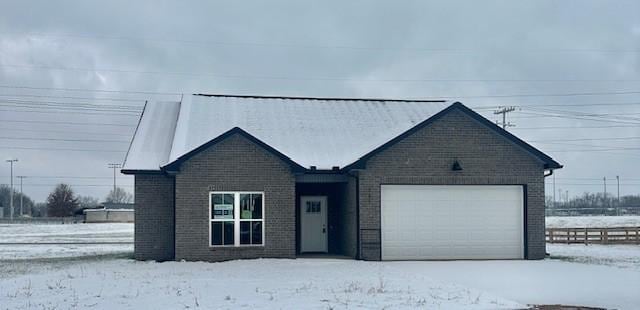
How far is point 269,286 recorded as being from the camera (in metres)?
16.0

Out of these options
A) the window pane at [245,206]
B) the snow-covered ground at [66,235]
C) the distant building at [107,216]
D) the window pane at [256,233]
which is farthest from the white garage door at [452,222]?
the distant building at [107,216]

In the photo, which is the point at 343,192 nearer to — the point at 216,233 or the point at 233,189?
the point at 233,189

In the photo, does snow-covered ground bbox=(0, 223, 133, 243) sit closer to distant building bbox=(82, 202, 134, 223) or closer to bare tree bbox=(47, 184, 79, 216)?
distant building bbox=(82, 202, 134, 223)

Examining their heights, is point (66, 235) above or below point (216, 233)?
below

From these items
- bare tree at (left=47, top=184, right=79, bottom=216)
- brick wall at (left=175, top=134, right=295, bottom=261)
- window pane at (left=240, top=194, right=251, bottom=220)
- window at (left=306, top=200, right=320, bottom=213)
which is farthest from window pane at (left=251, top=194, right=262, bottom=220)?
bare tree at (left=47, top=184, right=79, bottom=216)

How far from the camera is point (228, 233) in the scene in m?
23.3

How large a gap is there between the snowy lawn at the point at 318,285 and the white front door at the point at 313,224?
3.67 meters

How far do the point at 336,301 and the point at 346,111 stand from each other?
54.0 feet

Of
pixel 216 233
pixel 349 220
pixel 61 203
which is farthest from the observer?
pixel 61 203

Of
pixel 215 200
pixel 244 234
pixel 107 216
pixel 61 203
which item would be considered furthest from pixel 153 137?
pixel 61 203

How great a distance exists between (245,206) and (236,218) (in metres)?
0.50

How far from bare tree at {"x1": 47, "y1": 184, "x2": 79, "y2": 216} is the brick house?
284 feet

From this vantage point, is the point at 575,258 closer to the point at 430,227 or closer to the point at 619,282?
the point at 430,227

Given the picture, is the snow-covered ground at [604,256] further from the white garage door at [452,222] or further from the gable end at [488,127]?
the gable end at [488,127]
